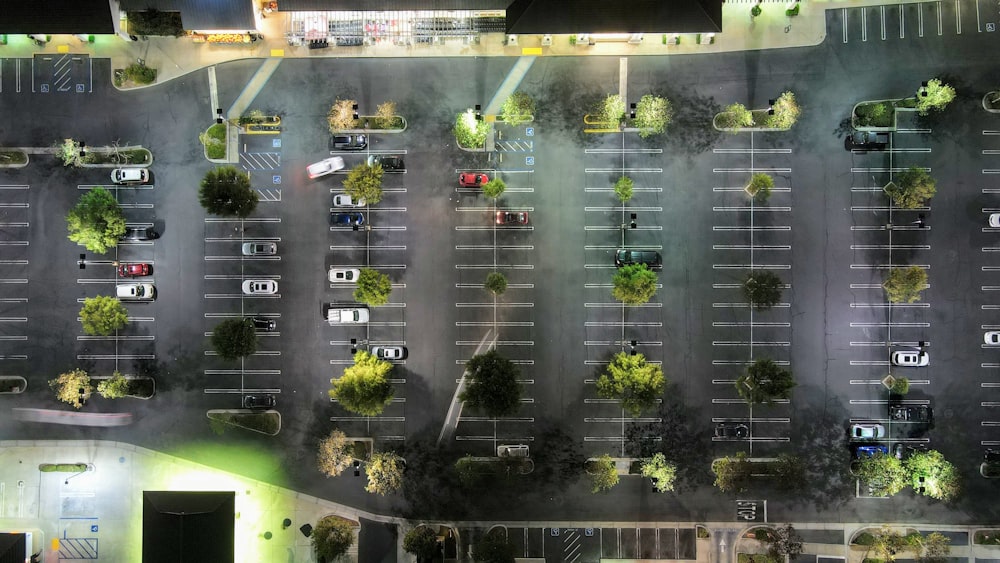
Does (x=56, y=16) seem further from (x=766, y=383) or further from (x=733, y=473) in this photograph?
(x=733, y=473)

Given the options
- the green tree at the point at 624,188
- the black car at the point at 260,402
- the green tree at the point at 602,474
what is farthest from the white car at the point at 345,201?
the green tree at the point at 602,474

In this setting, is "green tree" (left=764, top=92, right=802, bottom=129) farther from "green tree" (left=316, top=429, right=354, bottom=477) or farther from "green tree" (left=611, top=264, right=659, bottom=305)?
"green tree" (left=316, top=429, right=354, bottom=477)

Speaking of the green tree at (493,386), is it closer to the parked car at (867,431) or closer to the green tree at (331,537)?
the green tree at (331,537)

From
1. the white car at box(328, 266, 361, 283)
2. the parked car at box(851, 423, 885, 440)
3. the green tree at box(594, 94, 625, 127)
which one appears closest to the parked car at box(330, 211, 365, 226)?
the white car at box(328, 266, 361, 283)

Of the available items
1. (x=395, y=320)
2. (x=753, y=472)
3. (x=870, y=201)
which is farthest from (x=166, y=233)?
(x=870, y=201)

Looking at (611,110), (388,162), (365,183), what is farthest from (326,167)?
(611,110)

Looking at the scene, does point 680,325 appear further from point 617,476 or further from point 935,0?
point 935,0

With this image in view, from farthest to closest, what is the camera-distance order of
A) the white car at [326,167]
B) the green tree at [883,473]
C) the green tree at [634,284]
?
1. the white car at [326,167]
2. the green tree at [883,473]
3. the green tree at [634,284]
